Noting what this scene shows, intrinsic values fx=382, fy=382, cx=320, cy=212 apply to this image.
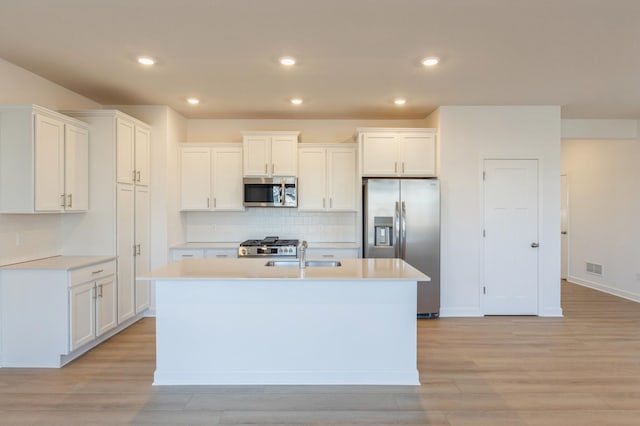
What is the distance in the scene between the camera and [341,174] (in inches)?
209

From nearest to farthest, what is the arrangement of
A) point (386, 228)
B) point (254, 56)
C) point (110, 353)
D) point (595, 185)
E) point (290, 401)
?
point (290, 401)
point (254, 56)
point (110, 353)
point (386, 228)
point (595, 185)

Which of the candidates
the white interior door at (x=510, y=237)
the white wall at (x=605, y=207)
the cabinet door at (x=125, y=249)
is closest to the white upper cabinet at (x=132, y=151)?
the cabinet door at (x=125, y=249)

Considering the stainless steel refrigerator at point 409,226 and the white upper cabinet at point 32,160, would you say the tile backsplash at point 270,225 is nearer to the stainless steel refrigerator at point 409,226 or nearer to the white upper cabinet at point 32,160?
the stainless steel refrigerator at point 409,226

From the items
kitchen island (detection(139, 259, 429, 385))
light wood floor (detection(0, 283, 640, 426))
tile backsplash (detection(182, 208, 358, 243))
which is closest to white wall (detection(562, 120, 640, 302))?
light wood floor (detection(0, 283, 640, 426))

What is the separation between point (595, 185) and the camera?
6566 millimetres

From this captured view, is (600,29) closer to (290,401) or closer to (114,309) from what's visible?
(290,401)

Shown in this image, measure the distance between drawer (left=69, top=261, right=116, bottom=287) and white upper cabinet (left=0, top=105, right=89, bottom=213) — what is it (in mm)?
621

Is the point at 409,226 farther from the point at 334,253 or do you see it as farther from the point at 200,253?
the point at 200,253

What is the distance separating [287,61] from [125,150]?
7.03 feet

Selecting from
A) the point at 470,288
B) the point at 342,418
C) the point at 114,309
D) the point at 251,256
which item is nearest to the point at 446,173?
the point at 470,288

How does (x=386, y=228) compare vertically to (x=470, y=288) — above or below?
above

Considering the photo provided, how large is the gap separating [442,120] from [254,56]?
2.68 m

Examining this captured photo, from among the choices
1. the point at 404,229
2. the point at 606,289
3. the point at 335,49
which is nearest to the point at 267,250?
the point at 404,229

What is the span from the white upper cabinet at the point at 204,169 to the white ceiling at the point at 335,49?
79 centimetres
